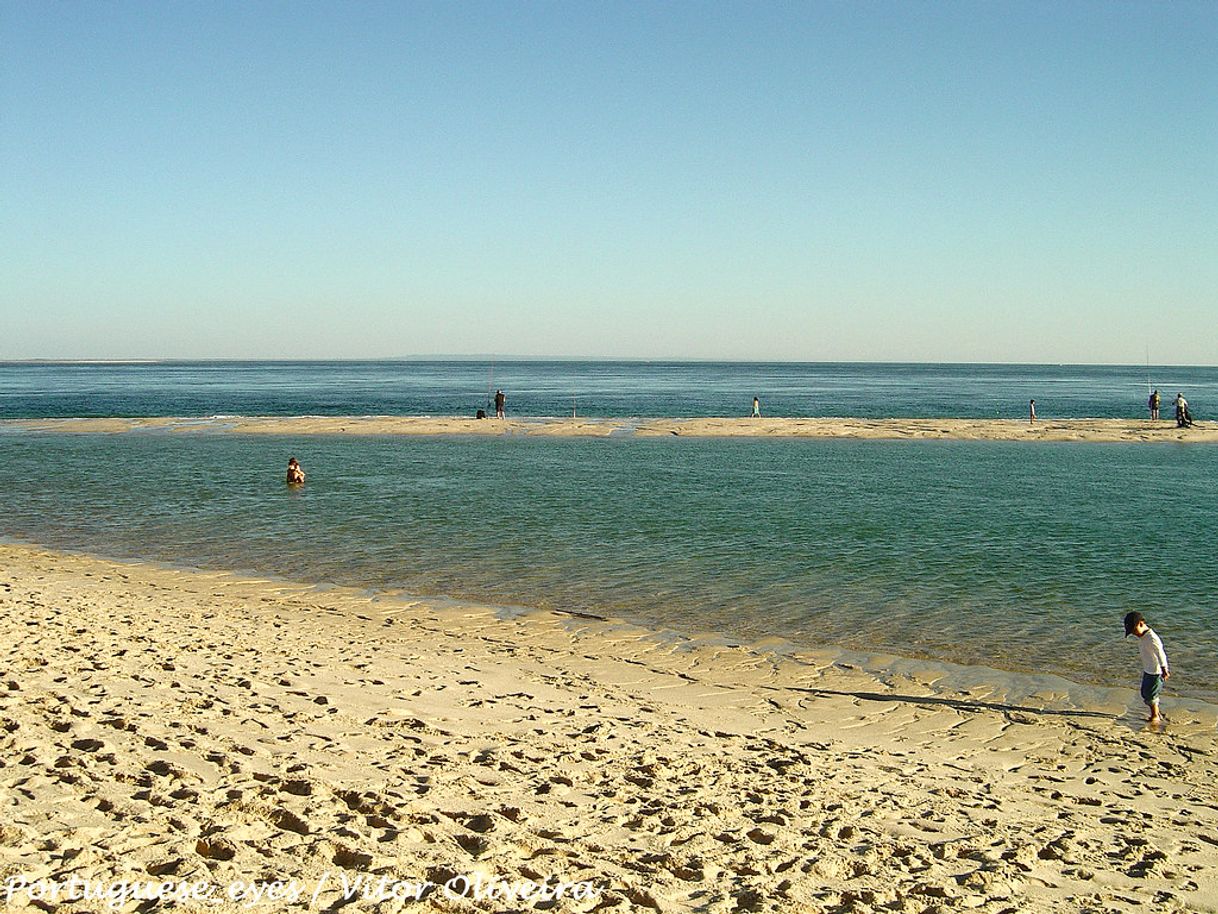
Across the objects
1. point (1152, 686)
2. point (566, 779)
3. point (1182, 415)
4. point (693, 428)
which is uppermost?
point (1182, 415)

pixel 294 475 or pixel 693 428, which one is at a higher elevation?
pixel 693 428

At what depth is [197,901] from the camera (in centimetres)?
538

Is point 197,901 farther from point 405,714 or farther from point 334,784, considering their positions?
point 405,714

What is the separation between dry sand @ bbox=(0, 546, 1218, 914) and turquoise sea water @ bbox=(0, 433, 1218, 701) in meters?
2.97

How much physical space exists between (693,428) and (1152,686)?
43.0m

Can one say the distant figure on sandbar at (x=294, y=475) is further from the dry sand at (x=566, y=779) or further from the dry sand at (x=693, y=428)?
the dry sand at (x=693, y=428)

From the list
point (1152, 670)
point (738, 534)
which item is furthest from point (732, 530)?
point (1152, 670)

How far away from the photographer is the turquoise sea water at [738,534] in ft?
50.0

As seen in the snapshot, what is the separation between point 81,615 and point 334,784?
314 inches

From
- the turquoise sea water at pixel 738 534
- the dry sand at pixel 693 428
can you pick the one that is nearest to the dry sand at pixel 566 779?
the turquoise sea water at pixel 738 534

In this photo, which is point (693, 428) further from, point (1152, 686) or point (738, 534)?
point (1152, 686)

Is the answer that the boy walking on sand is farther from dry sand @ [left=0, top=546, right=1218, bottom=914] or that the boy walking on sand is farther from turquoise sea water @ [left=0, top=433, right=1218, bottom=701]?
turquoise sea water @ [left=0, top=433, right=1218, bottom=701]

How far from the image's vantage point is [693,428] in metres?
53.7

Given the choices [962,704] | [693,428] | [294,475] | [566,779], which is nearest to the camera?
[566,779]
